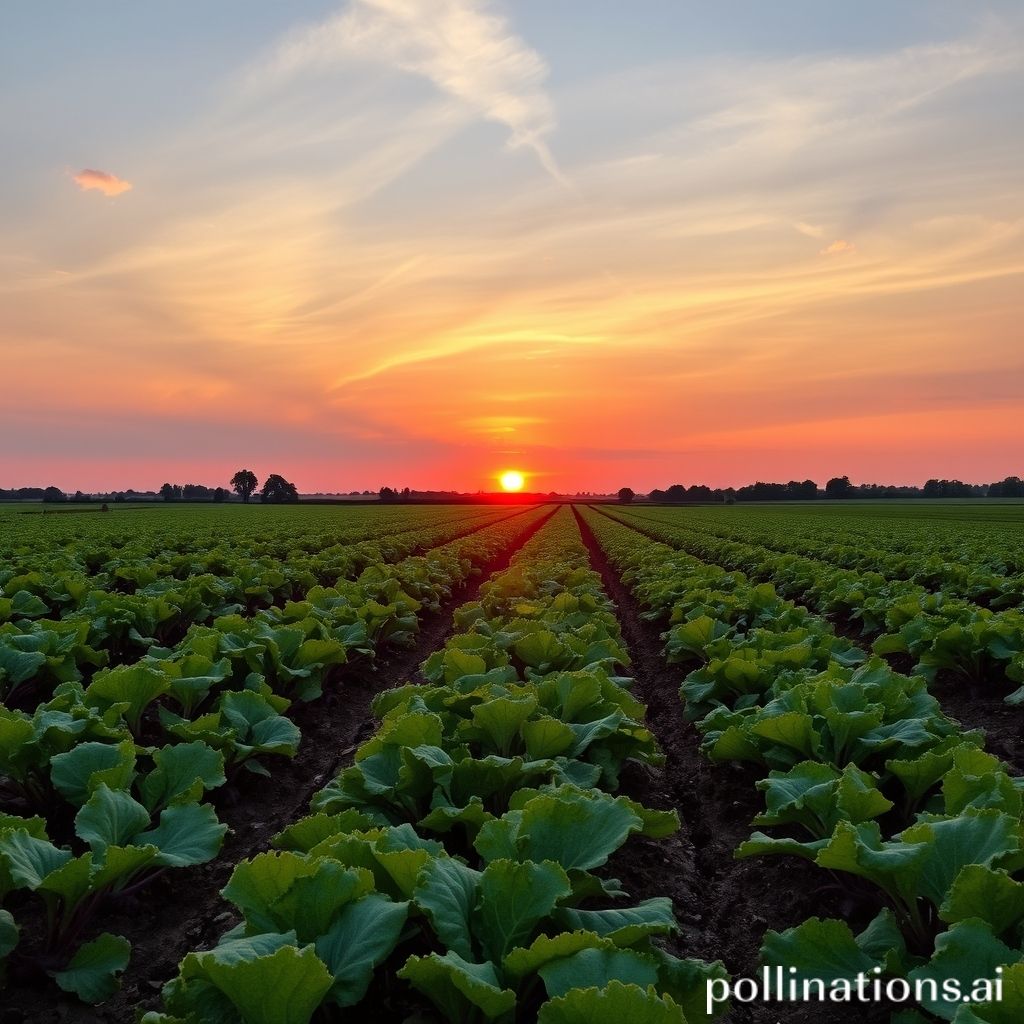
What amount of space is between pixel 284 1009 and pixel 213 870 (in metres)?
2.68

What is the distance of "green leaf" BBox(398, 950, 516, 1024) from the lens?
7.54 ft

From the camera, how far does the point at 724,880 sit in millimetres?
4496

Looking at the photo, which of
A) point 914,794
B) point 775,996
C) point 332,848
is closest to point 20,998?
point 332,848

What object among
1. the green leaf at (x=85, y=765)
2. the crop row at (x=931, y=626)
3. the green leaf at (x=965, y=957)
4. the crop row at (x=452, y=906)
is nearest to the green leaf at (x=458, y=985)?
the crop row at (x=452, y=906)

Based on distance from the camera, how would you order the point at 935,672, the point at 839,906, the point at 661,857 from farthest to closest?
the point at 935,672, the point at 661,857, the point at 839,906

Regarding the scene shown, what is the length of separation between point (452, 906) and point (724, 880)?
7.97 feet

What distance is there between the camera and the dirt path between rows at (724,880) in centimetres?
376

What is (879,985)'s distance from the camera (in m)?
3.02

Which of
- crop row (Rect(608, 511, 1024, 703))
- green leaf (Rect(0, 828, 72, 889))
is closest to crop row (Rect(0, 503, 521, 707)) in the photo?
green leaf (Rect(0, 828, 72, 889))

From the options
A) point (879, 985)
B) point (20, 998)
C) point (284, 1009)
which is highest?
point (284, 1009)

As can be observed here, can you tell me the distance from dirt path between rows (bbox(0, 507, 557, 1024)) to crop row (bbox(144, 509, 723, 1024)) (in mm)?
889

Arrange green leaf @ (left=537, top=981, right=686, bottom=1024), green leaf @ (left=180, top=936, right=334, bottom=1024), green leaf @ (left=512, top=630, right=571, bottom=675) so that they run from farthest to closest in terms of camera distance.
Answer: green leaf @ (left=512, top=630, right=571, bottom=675) → green leaf @ (left=180, top=936, right=334, bottom=1024) → green leaf @ (left=537, top=981, right=686, bottom=1024)

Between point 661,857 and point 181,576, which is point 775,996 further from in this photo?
point 181,576

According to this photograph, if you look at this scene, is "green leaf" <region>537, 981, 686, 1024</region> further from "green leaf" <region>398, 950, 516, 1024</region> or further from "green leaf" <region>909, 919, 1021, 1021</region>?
"green leaf" <region>909, 919, 1021, 1021</region>
